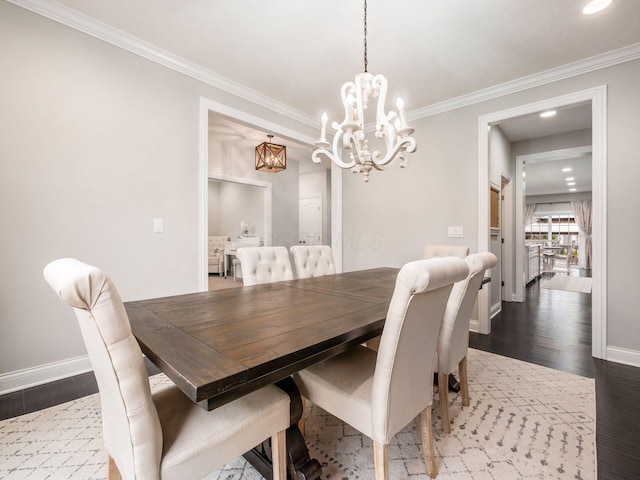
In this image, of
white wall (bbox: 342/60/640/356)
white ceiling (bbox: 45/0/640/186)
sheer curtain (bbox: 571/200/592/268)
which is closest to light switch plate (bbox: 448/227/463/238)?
white wall (bbox: 342/60/640/356)

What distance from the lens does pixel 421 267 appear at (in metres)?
0.93

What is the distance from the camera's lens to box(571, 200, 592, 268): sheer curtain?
Result: 9391 millimetres

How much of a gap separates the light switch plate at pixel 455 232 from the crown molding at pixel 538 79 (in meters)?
1.41

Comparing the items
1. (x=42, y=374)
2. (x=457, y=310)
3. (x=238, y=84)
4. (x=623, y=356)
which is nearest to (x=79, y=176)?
(x=42, y=374)

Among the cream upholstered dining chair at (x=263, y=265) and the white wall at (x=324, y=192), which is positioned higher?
the white wall at (x=324, y=192)

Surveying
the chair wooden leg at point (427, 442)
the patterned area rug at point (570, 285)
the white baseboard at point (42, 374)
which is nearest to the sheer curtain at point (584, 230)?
the patterned area rug at point (570, 285)

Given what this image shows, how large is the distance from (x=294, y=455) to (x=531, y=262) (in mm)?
7133

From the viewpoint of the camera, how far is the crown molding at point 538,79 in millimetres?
2426

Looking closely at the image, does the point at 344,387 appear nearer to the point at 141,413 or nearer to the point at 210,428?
the point at 210,428

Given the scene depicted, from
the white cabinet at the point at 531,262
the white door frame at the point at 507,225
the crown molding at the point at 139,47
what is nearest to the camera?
the crown molding at the point at 139,47

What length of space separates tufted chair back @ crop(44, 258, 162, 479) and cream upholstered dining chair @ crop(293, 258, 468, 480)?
2.18 feet

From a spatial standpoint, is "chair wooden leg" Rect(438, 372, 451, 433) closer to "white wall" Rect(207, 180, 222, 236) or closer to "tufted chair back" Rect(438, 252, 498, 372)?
"tufted chair back" Rect(438, 252, 498, 372)

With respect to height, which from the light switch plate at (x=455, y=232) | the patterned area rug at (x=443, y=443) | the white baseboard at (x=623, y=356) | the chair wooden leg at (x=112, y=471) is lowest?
the patterned area rug at (x=443, y=443)

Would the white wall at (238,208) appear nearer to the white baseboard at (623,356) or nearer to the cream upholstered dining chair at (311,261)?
the cream upholstered dining chair at (311,261)
